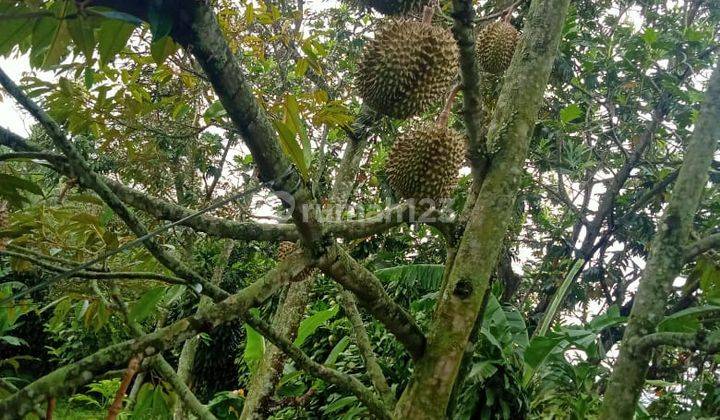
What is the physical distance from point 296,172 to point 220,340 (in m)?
4.69

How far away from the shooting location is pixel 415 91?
1.08 m

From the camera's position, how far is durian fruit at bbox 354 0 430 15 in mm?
1225

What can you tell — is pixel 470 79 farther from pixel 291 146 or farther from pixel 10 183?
pixel 10 183

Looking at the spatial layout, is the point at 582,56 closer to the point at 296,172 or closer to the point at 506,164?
the point at 506,164

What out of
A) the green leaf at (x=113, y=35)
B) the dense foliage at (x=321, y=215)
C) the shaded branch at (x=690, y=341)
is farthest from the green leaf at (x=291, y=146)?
the shaded branch at (x=690, y=341)

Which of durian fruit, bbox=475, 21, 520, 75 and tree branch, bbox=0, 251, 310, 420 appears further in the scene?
durian fruit, bbox=475, 21, 520, 75

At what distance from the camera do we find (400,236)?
12.2ft

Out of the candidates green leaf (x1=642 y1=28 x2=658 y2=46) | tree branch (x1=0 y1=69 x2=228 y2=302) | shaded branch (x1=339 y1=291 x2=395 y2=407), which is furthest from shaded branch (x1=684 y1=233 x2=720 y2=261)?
green leaf (x1=642 y1=28 x2=658 y2=46)

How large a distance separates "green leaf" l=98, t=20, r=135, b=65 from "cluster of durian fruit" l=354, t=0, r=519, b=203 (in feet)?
1.98

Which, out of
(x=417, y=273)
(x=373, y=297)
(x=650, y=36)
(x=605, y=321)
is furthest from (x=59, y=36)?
(x=650, y=36)

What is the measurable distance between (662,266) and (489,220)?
591 millimetres

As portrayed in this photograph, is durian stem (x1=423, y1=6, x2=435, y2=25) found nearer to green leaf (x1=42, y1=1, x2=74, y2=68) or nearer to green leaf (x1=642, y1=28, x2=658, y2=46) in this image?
green leaf (x1=42, y1=1, x2=74, y2=68)

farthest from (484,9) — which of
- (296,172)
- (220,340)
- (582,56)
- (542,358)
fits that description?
(220,340)

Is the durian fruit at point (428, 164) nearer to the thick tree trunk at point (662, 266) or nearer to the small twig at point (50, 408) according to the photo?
the thick tree trunk at point (662, 266)
